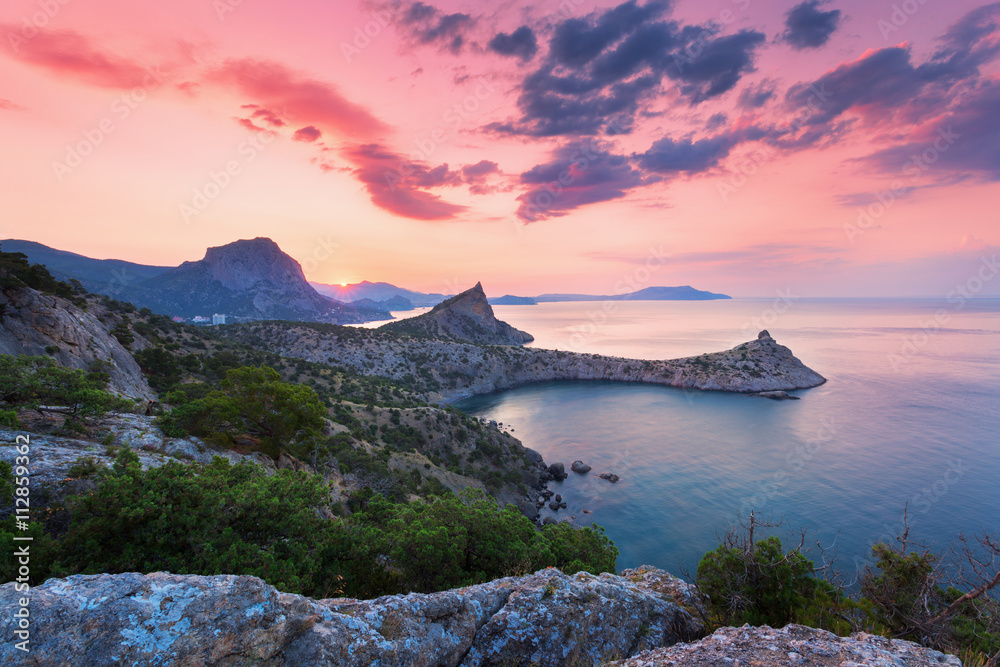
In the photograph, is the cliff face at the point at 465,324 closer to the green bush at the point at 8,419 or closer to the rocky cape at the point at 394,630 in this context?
the green bush at the point at 8,419

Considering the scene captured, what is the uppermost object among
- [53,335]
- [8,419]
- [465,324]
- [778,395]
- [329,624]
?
[465,324]

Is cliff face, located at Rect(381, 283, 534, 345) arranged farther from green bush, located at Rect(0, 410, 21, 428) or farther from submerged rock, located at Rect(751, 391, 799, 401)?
green bush, located at Rect(0, 410, 21, 428)

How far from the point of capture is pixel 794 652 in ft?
24.8

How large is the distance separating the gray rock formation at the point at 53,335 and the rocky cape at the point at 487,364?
196 feet

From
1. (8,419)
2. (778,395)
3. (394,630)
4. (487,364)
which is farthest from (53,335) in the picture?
(778,395)

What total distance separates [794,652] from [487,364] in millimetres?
92559

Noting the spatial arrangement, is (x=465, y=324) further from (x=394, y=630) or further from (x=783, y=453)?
(x=394, y=630)

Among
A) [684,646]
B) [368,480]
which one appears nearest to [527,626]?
[684,646]

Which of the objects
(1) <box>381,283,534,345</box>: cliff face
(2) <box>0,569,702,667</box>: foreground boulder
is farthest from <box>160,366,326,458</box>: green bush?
(1) <box>381,283,534,345</box>: cliff face

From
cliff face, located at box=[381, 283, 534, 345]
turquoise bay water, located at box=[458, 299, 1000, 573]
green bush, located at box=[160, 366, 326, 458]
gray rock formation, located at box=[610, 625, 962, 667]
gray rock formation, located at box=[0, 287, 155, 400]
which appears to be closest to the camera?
gray rock formation, located at box=[610, 625, 962, 667]

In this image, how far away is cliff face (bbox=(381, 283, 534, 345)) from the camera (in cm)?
13975

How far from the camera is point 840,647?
300 inches

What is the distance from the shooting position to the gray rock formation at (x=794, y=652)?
7.29 meters

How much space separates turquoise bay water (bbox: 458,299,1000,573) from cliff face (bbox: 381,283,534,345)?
54464mm
